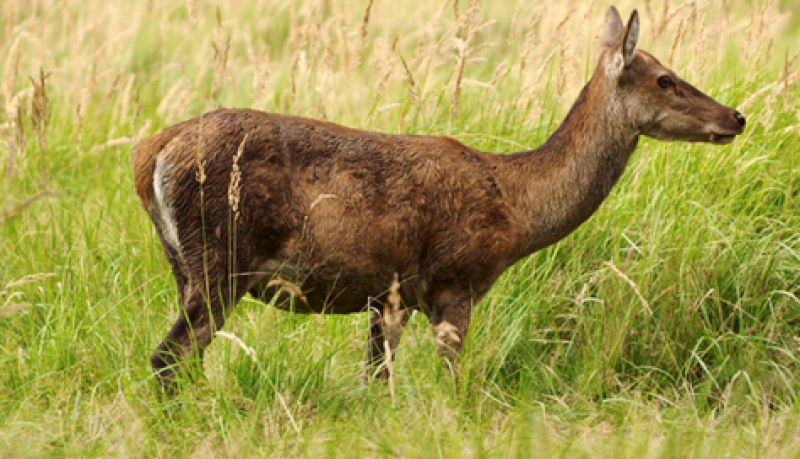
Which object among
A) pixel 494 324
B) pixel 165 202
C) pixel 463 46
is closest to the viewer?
pixel 165 202

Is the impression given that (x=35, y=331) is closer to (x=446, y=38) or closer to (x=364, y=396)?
(x=364, y=396)

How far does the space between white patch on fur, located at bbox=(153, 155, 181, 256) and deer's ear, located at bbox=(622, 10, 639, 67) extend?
1.80m

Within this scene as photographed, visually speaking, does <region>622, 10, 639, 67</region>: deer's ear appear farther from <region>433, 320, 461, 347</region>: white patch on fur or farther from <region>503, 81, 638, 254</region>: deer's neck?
<region>433, 320, 461, 347</region>: white patch on fur

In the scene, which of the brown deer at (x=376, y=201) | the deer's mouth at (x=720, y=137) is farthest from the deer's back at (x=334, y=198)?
the deer's mouth at (x=720, y=137)

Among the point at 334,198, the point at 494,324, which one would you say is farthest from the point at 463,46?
the point at 334,198

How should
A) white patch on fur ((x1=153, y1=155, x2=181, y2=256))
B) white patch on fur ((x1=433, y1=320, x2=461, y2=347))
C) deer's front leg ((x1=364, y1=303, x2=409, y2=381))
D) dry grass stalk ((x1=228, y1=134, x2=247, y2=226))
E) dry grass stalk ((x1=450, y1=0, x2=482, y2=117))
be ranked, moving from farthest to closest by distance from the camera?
1. dry grass stalk ((x1=450, y1=0, x2=482, y2=117))
2. deer's front leg ((x1=364, y1=303, x2=409, y2=381))
3. white patch on fur ((x1=153, y1=155, x2=181, y2=256))
4. white patch on fur ((x1=433, y1=320, x2=461, y2=347))
5. dry grass stalk ((x1=228, y1=134, x2=247, y2=226))

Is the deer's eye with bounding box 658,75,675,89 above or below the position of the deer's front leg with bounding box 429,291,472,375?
above

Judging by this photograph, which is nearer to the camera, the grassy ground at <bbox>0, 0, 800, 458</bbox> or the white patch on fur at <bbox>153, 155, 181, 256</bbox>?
the grassy ground at <bbox>0, 0, 800, 458</bbox>

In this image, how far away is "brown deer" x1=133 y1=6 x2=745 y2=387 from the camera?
4.64 m

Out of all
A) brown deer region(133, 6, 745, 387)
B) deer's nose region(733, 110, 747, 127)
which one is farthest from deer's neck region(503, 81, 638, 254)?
deer's nose region(733, 110, 747, 127)

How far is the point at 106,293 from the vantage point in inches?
223

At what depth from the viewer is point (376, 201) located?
482 cm

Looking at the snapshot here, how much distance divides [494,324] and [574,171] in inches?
28.9

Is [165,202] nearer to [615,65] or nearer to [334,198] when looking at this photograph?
[334,198]
